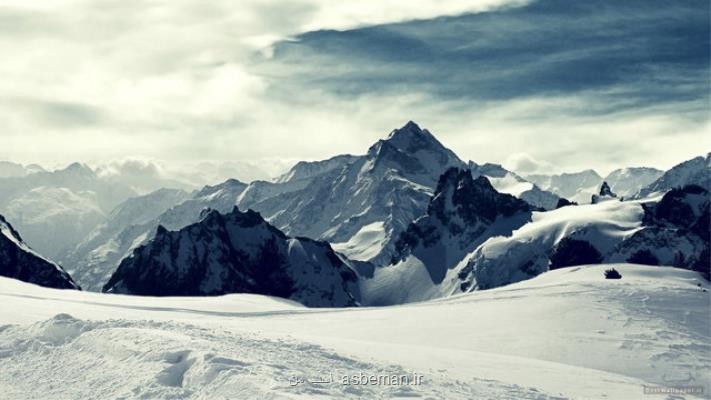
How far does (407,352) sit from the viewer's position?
1356 inches

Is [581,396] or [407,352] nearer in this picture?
[581,396]

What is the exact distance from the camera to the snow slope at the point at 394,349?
2461cm

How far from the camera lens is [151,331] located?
97.9 feet

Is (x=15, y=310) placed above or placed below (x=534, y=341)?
above

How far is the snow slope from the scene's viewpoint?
24609 mm

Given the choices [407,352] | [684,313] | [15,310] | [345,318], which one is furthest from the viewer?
[345,318]

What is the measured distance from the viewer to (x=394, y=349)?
35156 mm

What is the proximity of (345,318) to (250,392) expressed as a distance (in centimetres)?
2823

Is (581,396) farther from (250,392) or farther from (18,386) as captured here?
(18,386)

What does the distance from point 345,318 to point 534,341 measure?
14.4 metres

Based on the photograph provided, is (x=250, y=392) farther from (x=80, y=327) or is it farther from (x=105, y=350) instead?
(x=80, y=327)

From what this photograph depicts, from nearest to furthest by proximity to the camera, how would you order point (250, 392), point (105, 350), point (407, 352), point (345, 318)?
point (250, 392), point (105, 350), point (407, 352), point (345, 318)

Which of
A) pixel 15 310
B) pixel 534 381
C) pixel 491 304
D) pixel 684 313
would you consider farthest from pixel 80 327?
pixel 684 313

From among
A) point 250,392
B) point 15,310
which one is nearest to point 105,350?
point 250,392
